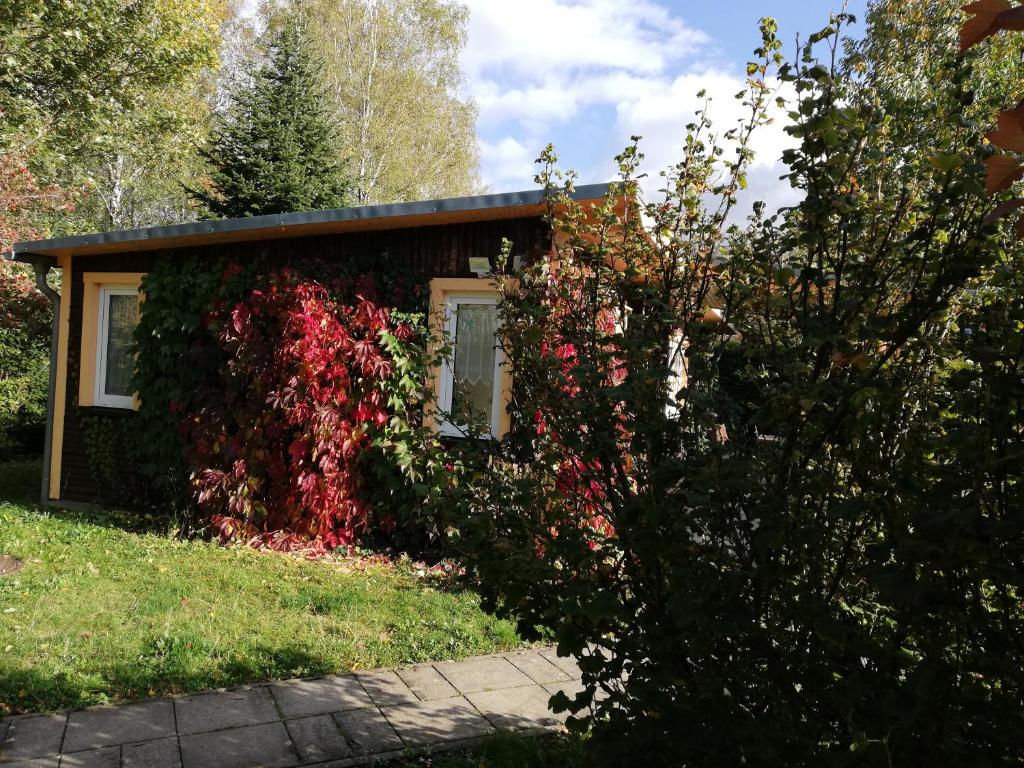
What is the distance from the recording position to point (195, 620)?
479 centimetres

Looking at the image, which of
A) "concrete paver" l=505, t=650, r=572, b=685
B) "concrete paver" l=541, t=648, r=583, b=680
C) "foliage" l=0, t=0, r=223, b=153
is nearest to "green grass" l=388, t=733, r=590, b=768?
"concrete paver" l=505, t=650, r=572, b=685

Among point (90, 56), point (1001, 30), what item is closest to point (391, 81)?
point (90, 56)

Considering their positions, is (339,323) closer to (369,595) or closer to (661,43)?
(369,595)

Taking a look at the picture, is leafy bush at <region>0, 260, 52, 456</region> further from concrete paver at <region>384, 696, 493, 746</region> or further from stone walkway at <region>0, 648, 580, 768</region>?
concrete paver at <region>384, 696, 493, 746</region>

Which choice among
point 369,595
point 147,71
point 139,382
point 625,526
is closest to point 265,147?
point 147,71

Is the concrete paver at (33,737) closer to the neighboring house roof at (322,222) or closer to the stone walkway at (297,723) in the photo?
the stone walkway at (297,723)

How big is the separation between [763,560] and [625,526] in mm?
334

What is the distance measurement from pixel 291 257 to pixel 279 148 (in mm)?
9677

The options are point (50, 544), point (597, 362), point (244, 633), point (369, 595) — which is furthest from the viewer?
point (50, 544)

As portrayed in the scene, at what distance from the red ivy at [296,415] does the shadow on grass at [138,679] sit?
2.49 metres

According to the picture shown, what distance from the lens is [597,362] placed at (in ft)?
7.30

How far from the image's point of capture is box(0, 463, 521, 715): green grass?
158 inches

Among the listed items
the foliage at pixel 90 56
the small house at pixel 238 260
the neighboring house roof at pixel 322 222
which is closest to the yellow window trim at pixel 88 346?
the small house at pixel 238 260

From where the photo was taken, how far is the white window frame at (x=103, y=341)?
8844 mm
